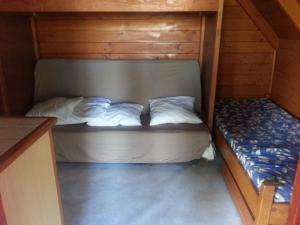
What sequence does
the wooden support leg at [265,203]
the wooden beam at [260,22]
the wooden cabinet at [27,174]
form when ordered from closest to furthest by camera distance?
the wooden cabinet at [27,174] < the wooden support leg at [265,203] < the wooden beam at [260,22]

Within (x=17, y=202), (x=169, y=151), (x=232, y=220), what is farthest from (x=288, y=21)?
(x=17, y=202)

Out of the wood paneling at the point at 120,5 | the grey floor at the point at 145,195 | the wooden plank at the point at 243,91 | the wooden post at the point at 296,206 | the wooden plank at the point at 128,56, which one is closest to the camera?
the wooden post at the point at 296,206

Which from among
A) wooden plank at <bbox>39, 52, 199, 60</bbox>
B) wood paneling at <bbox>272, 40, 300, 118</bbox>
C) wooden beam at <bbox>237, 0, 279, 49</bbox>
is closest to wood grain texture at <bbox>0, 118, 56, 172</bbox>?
wooden plank at <bbox>39, 52, 199, 60</bbox>

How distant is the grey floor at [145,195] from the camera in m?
1.74

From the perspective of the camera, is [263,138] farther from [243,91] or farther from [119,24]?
[119,24]

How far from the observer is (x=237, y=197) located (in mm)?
1762

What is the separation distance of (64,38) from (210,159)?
76.9 inches

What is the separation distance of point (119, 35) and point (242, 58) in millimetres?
1354

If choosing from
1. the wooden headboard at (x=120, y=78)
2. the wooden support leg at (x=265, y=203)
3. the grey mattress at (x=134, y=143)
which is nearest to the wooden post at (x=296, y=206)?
the wooden support leg at (x=265, y=203)

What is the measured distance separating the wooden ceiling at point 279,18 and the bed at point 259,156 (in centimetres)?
73

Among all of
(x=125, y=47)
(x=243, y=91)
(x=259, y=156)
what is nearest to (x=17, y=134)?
(x=259, y=156)

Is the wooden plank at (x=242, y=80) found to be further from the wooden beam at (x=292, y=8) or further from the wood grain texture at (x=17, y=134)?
the wood grain texture at (x=17, y=134)

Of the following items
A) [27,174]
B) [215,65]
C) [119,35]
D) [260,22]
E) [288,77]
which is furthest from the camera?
[119,35]

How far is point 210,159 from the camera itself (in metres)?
2.37
